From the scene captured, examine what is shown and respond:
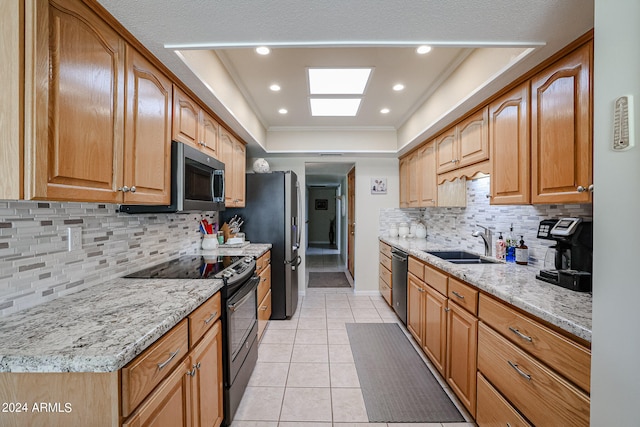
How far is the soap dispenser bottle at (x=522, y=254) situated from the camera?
1.99 meters

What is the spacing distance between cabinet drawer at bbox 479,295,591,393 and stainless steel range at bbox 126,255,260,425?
1495mm

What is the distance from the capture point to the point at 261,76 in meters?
2.48

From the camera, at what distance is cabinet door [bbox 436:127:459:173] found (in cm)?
262

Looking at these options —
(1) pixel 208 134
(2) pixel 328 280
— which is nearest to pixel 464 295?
(1) pixel 208 134

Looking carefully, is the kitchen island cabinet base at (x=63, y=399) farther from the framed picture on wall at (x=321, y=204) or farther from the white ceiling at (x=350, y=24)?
the framed picture on wall at (x=321, y=204)

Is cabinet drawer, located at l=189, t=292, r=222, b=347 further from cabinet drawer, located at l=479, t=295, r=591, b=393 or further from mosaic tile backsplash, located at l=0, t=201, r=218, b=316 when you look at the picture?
cabinet drawer, located at l=479, t=295, r=591, b=393

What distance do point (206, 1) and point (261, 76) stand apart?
4.62 ft

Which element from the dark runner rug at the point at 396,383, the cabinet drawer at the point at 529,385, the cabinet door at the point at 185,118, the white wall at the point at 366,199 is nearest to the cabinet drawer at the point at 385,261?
the white wall at the point at 366,199

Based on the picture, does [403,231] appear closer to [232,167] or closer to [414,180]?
[414,180]

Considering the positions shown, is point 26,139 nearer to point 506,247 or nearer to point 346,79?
point 346,79

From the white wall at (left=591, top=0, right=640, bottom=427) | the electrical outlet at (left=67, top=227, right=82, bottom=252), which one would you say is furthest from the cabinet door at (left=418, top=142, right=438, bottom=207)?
the electrical outlet at (left=67, top=227, right=82, bottom=252)

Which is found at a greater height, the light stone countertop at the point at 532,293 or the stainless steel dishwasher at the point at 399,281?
the light stone countertop at the point at 532,293

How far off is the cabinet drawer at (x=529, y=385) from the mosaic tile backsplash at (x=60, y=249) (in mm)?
2153

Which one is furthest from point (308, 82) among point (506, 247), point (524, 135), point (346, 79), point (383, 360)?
point (383, 360)
